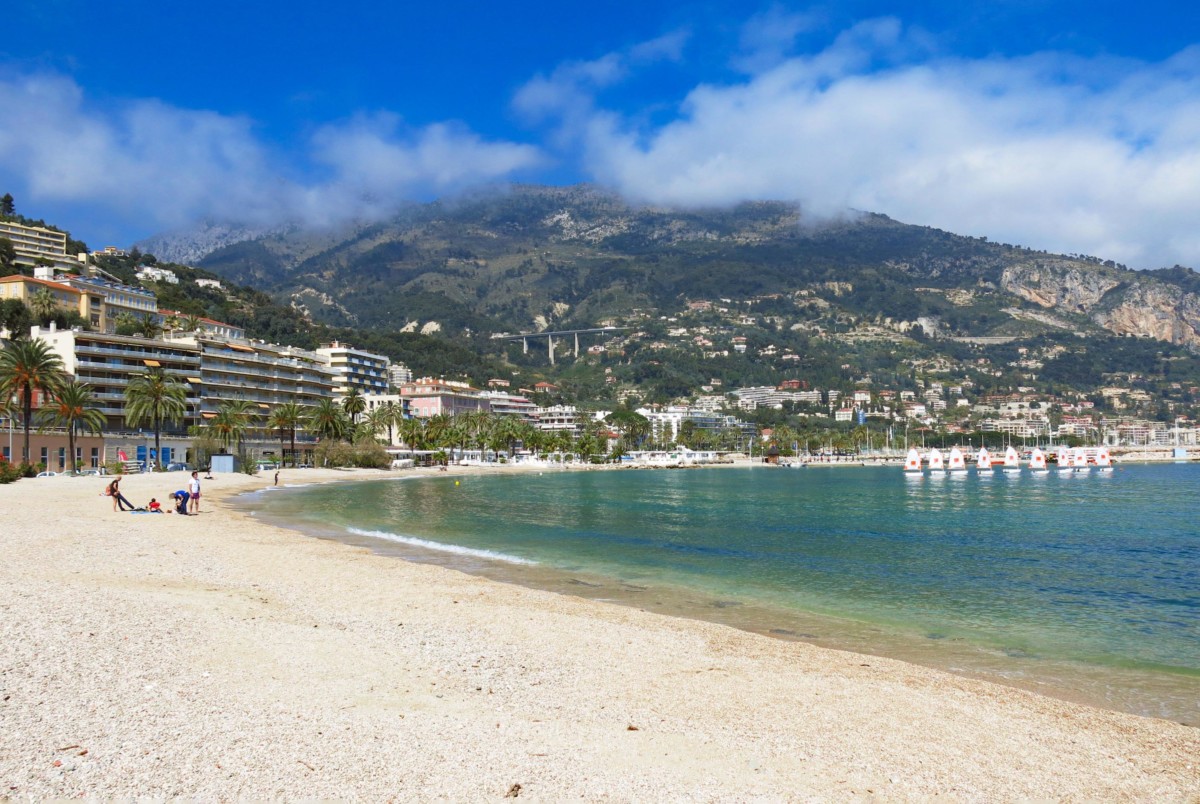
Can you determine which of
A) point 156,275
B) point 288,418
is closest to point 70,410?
point 288,418

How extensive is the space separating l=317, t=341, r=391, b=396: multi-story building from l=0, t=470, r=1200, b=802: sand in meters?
135

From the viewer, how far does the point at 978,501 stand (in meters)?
62.9

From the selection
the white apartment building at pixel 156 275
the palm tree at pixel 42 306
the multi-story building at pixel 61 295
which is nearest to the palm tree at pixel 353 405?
the multi-story building at pixel 61 295

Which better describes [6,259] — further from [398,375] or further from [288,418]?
[398,375]

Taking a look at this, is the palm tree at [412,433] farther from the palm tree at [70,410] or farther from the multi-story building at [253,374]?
the palm tree at [70,410]

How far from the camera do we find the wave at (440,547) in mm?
25641

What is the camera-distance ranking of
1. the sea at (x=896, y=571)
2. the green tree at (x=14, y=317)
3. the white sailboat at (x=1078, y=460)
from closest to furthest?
1. the sea at (x=896, y=571)
2. the green tree at (x=14, y=317)
3. the white sailboat at (x=1078, y=460)

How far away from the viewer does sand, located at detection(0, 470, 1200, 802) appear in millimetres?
6855

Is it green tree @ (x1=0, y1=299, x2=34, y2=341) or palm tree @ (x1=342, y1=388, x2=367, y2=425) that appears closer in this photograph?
green tree @ (x1=0, y1=299, x2=34, y2=341)

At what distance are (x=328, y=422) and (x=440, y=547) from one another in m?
85.1

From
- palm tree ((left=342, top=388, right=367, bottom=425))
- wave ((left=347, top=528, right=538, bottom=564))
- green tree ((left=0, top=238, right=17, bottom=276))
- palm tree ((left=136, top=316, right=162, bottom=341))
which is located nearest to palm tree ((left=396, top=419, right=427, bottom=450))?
palm tree ((left=342, top=388, right=367, bottom=425))

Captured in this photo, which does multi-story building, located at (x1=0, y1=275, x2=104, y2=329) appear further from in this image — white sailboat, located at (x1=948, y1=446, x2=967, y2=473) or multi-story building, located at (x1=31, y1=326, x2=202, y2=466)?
white sailboat, located at (x1=948, y1=446, x2=967, y2=473)

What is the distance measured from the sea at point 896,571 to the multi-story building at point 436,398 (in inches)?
4328

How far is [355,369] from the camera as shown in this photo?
504ft
